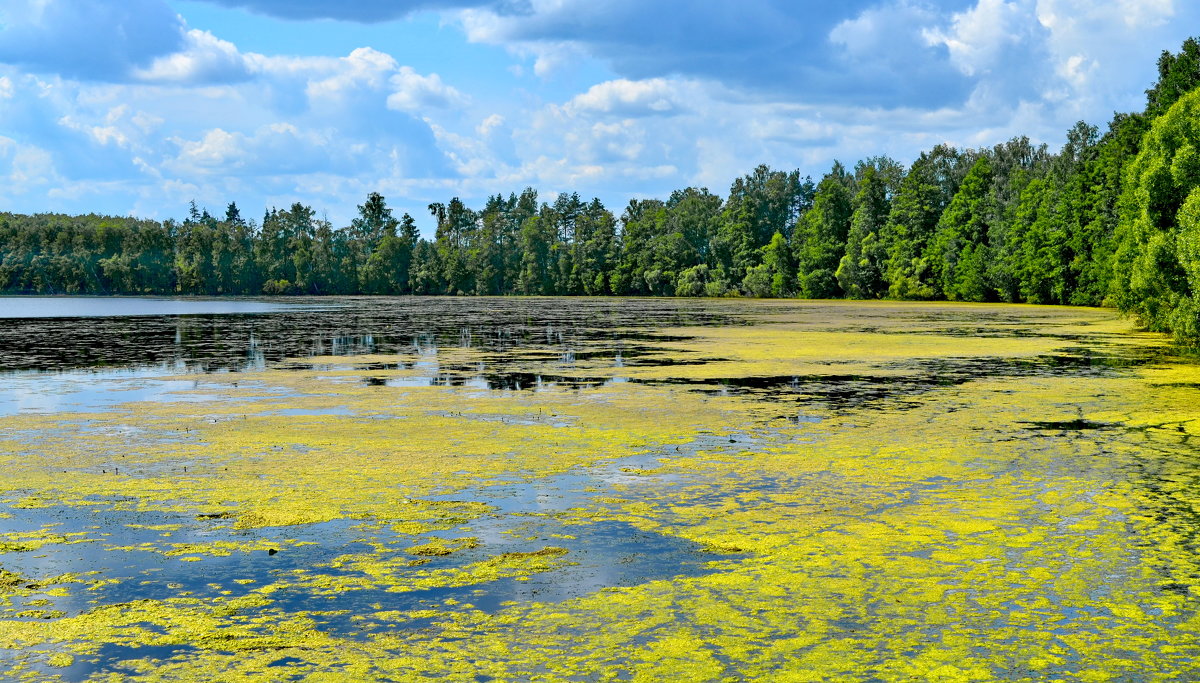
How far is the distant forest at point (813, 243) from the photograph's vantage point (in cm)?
4394

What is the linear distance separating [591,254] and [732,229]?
25.5 meters

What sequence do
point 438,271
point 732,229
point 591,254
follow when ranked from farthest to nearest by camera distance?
point 438,271 → point 591,254 → point 732,229

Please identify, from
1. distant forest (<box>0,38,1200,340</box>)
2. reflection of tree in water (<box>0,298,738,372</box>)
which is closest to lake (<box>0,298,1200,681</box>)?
reflection of tree in water (<box>0,298,738,372</box>)

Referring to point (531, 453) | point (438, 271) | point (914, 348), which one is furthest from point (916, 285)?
point (531, 453)

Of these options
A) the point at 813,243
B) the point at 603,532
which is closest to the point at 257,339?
the point at 603,532

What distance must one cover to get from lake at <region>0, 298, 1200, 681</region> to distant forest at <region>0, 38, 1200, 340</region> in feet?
63.1

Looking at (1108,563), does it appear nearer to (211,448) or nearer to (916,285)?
(211,448)

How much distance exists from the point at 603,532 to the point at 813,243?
11534cm

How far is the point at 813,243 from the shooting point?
122625 mm

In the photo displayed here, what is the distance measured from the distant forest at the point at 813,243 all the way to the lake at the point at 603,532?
19.2 meters

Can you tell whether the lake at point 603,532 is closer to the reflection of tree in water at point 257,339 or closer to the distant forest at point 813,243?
the reflection of tree in water at point 257,339

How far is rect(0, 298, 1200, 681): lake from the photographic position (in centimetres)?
742

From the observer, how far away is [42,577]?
9.08 metres

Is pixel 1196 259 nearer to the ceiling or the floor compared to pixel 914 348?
nearer to the ceiling
